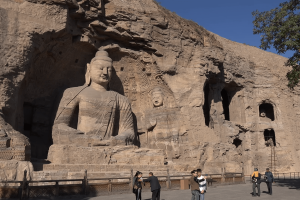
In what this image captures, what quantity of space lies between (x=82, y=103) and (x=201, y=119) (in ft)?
17.7

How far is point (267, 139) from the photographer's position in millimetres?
22750

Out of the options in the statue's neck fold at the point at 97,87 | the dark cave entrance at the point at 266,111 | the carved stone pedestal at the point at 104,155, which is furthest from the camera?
the dark cave entrance at the point at 266,111

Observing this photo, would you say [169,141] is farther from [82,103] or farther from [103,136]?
[82,103]

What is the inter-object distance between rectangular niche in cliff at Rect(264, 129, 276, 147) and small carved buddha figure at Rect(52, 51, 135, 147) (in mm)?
10623

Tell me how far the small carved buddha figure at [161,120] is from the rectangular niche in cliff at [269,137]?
8.50 m

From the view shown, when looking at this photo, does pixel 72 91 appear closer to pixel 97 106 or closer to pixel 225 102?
pixel 97 106

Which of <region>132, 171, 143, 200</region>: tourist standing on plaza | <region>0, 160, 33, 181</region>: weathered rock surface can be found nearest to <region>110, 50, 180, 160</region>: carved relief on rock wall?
<region>0, 160, 33, 181</region>: weathered rock surface

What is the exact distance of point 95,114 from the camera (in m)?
15.0

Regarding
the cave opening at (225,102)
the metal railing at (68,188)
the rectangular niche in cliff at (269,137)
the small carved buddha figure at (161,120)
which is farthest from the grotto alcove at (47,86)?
the rectangular niche in cliff at (269,137)

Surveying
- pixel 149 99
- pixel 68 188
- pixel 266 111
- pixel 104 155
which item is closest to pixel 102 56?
pixel 149 99

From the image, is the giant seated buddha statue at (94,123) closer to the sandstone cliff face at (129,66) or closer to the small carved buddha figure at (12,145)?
the sandstone cliff face at (129,66)

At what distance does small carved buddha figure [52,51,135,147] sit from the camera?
13711mm

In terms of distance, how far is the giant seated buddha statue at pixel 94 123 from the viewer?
12430 mm

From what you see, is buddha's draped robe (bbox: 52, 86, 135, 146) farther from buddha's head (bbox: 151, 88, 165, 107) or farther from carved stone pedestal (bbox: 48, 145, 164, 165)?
buddha's head (bbox: 151, 88, 165, 107)
